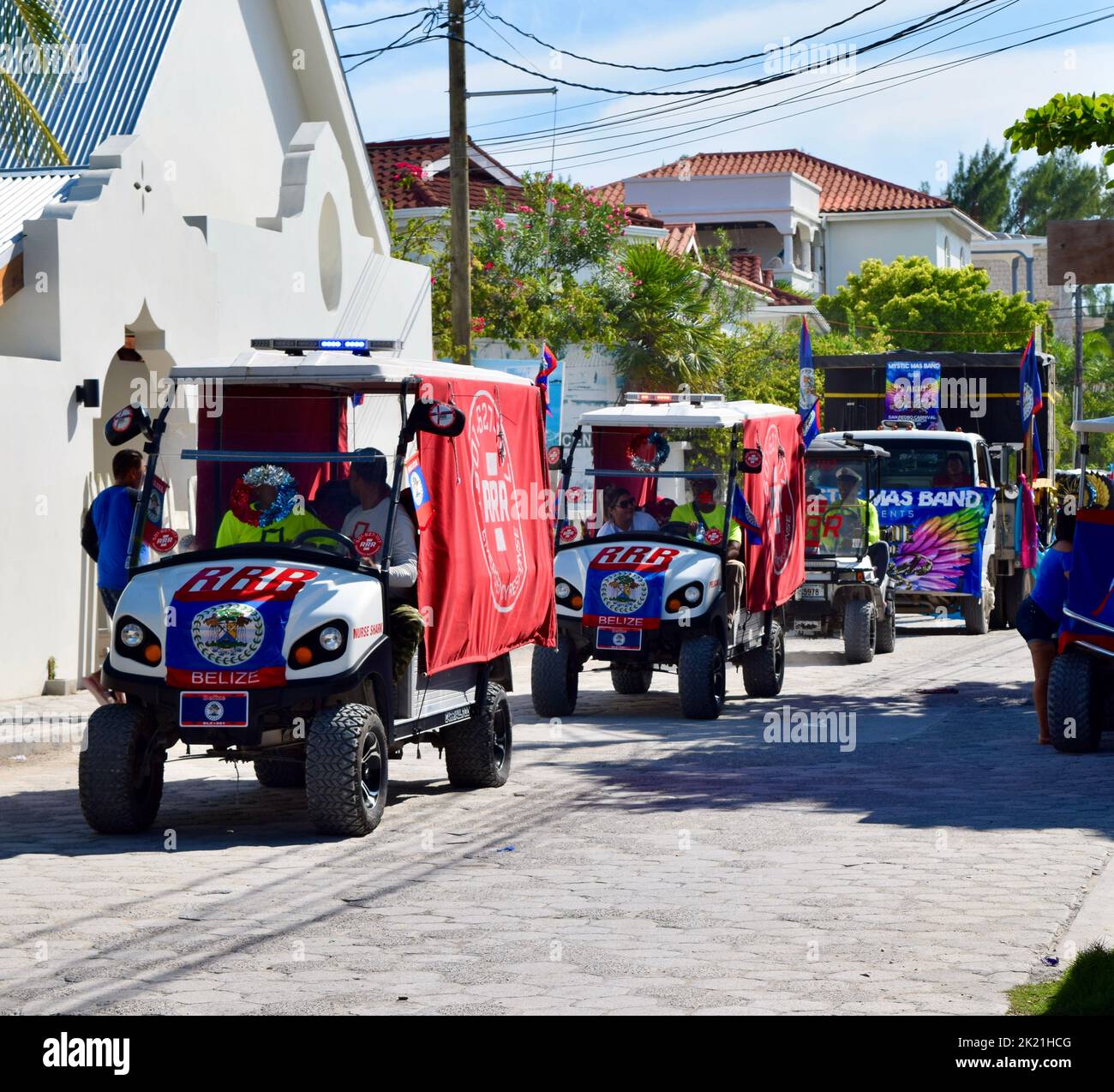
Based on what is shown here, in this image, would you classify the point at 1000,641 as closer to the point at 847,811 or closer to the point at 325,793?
the point at 847,811

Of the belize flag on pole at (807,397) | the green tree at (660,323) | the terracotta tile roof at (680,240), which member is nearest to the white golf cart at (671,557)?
the belize flag on pole at (807,397)

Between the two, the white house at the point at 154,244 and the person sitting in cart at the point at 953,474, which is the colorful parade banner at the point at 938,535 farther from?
the white house at the point at 154,244

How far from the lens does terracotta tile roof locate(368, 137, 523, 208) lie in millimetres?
38906

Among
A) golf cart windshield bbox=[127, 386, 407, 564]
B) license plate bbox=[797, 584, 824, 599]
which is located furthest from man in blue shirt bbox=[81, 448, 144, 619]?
license plate bbox=[797, 584, 824, 599]

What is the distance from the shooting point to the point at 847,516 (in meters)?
21.3

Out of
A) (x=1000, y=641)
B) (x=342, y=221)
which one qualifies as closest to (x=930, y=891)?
(x=1000, y=641)

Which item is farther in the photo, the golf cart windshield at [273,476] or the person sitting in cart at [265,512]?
the person sitting in cart at [265,512]

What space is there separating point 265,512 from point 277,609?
103cm

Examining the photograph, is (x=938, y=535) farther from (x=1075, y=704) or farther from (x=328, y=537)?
(x=328, y=537)

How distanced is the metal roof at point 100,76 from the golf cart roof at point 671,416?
7.84m

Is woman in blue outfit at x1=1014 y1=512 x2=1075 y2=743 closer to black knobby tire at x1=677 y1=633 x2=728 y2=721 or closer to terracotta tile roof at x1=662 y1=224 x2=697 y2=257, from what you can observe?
black knobby tire at x1=677 y1=633 x2=728 y2=721

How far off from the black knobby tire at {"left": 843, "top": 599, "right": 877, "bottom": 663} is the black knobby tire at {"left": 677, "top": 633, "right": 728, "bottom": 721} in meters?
5.34

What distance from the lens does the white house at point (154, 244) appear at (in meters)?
16.0

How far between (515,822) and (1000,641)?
1394 centimetres
